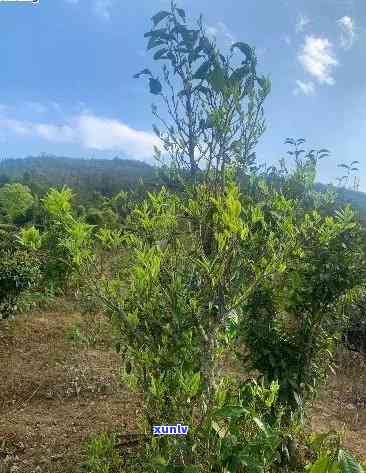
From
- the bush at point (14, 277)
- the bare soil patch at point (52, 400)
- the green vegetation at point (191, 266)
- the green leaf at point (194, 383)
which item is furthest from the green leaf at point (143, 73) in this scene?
the bush at point (14, 277)

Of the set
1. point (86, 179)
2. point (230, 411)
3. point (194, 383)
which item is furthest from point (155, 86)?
point (86, 179)

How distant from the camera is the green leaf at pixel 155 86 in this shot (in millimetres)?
3875

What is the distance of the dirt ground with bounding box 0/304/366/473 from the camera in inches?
213

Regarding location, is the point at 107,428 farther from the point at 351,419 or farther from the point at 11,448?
the point at 351,419

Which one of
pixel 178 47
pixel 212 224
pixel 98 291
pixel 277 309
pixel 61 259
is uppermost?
pixel 178 47

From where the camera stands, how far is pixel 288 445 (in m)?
4.92

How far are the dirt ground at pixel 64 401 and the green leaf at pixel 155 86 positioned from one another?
153 inches

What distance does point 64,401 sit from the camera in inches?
265

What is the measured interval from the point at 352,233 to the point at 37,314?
322 inches

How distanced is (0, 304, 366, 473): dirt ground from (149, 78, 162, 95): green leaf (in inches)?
153

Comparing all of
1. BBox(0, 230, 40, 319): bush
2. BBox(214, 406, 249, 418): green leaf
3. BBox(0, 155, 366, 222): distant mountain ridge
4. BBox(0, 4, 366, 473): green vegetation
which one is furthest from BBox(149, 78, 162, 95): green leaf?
BBox(0, 230, 40, 319): bush

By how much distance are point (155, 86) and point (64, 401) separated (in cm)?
480

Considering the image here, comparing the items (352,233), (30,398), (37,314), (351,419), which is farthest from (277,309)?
(37,314)

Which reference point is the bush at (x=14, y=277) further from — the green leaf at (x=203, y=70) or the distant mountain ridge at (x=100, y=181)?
the green leaf at (x=203, y=70)
